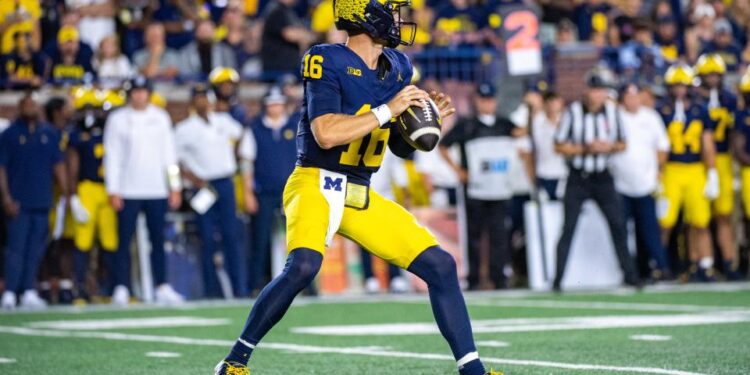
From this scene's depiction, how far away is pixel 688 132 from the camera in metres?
15.3

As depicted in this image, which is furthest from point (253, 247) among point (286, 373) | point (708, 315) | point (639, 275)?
point (286, 373)

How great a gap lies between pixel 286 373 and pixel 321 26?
32.5 ft

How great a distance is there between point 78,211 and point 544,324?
5575mm

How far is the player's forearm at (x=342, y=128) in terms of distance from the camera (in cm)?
583

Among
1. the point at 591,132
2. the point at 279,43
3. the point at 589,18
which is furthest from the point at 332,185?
the point at 589,18

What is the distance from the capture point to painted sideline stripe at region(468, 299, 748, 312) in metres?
11.1

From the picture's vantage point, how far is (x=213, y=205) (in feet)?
46.5

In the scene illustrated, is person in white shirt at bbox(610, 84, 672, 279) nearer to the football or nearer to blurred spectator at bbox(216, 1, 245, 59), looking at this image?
blurred spectator at bbox(216, 1, 245, 59)

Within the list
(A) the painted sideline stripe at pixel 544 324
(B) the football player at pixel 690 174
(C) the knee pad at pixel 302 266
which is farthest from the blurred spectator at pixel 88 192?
(C) the knee pad at pixel 302 266

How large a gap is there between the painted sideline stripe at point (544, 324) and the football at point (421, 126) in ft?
12.0

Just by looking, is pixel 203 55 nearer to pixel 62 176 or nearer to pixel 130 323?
pixel 62 176

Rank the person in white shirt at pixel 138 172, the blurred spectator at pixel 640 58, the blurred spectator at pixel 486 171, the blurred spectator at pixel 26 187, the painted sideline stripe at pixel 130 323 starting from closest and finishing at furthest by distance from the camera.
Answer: the painted sideline stripe at pixel 130 323
the blurred spectator at pixel 26 187
the person in white shirt at pixel 138 172
the blurred spectator at pixel 486 171
the blurred spectator at pixel 640 58

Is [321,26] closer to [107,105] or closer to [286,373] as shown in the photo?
[107,105]

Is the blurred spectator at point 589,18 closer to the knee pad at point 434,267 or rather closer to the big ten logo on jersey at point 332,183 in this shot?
the big ten logo on jersey at point 332,183
